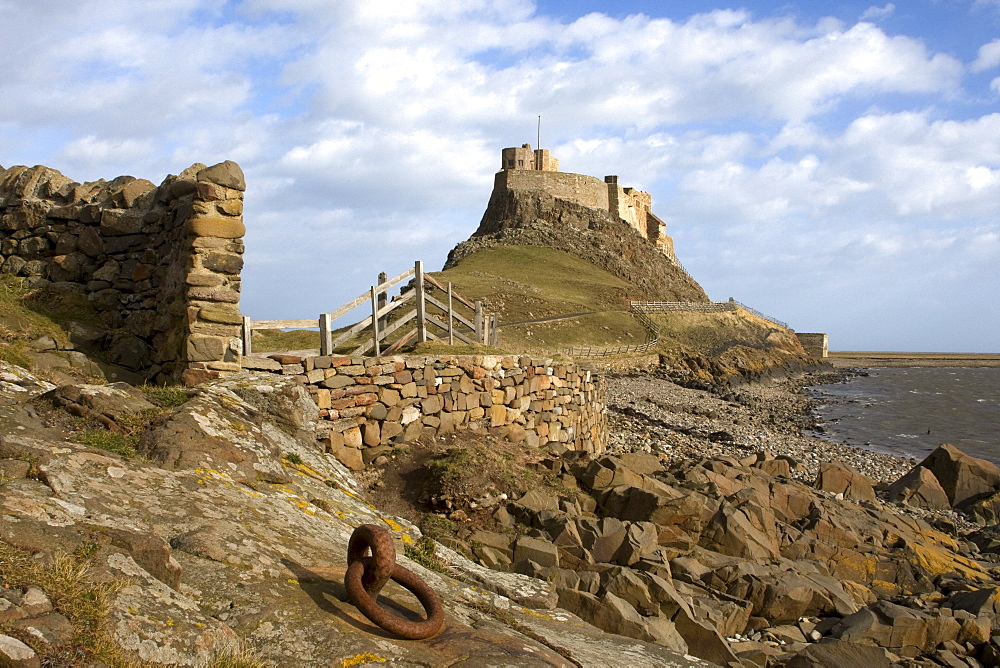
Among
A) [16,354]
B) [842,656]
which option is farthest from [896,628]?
[16,354]

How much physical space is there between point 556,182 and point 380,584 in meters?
83.5

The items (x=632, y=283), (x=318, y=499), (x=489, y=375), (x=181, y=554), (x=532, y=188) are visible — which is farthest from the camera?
(x=532, y=188)

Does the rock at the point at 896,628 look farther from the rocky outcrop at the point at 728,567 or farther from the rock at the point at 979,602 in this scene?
the rock at the point at 979,602

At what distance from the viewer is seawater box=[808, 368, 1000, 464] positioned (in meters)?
31.2

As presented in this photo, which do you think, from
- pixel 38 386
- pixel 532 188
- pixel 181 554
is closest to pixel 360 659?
pixel 181 554

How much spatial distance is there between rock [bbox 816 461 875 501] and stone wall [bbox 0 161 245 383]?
44.0 ft

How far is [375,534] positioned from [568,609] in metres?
3.07

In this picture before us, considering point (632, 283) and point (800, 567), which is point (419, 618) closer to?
point (800, 567)

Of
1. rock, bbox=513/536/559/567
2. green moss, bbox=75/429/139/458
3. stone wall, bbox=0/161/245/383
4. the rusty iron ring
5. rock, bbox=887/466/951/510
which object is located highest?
stone wall, bbox=0/161/245/383

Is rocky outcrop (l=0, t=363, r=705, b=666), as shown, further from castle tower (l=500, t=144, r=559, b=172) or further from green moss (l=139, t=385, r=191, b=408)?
castle tower (l=500, t=144, r=559, b=172)

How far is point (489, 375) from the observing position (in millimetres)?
12953

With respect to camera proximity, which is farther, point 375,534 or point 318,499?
point 318,499

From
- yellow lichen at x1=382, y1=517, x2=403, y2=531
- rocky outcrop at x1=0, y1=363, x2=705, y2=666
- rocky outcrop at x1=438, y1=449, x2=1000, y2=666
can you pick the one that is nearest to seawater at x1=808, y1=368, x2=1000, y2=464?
rocky outcrop at x1=438, y1=449, x2=1000, y2=666

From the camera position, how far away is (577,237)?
8081 centimetres
